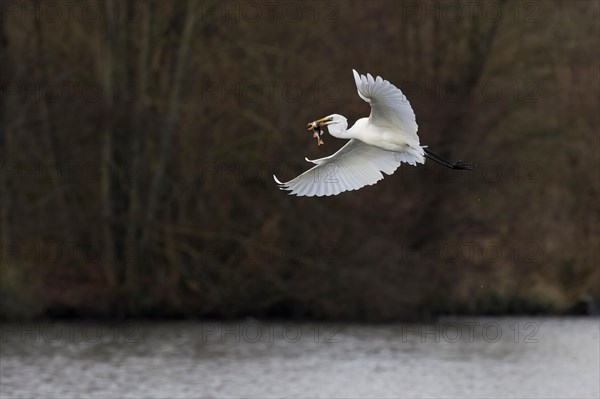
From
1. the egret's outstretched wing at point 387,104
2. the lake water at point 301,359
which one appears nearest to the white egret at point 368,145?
the egret's outstretched wing at point 387,104

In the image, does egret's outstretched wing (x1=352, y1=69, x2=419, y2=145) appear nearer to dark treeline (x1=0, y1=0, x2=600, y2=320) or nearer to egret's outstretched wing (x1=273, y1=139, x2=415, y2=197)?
egret's outstretched wing (x1=273, y1=139, x2=415, y2=197)

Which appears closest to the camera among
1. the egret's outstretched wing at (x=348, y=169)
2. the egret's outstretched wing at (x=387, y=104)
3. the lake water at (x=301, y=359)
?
the egret's outstretched wing at (x=387, y=104)

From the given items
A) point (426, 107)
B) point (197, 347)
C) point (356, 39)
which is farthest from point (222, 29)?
point (197, 347)

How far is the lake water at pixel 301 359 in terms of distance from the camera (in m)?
16.7

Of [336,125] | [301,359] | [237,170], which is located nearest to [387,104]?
[336,125]

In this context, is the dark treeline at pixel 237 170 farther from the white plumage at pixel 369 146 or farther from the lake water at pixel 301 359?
the white plumage at pixel 369 146

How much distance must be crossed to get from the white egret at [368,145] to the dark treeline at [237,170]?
437 inches

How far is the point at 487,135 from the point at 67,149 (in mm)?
8225

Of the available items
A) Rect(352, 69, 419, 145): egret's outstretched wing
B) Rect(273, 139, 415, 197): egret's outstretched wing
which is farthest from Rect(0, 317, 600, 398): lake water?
Rect(352, 69, 419, 145): egret's outstretched wing

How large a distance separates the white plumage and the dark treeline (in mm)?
11109

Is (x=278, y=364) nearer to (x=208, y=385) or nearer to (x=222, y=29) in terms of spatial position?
(x=208, y=385)

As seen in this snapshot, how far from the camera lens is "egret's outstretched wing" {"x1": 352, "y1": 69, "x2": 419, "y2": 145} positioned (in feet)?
32.5

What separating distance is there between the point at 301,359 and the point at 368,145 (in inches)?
345

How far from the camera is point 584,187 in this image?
90.3 feet
